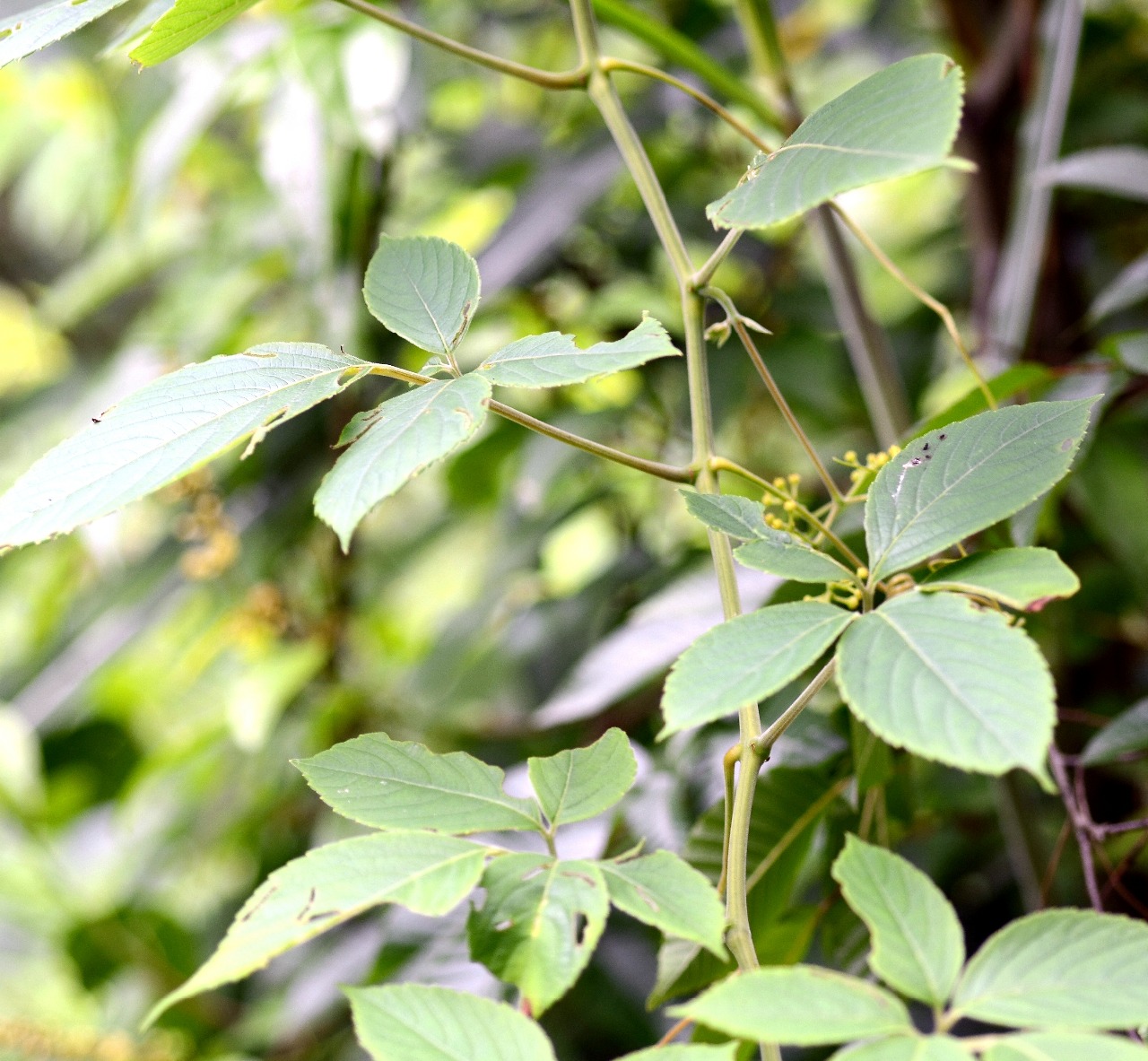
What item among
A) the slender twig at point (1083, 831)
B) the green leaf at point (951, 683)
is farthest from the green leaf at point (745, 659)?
the slender twig at point (1083, 831)

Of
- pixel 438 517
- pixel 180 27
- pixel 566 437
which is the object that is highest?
pixel 180 27

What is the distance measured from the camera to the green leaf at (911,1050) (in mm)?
177

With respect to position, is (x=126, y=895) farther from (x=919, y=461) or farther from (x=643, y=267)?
(x=919, y=461)

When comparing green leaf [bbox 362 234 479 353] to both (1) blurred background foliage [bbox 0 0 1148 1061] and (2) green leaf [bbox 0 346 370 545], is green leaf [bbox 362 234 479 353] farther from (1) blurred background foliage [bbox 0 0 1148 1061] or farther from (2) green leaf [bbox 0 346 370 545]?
(1) blurred background foliage [bbox 0 0 1148 1061]

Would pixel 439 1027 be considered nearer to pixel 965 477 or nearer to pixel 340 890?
pixel 340 890

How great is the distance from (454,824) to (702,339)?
14 centimetres

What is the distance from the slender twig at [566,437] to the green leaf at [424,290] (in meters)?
0.01

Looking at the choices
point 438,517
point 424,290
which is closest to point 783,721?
point 424,290

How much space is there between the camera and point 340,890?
0.74 feet

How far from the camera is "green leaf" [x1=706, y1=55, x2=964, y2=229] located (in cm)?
22

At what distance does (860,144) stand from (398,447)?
119mm

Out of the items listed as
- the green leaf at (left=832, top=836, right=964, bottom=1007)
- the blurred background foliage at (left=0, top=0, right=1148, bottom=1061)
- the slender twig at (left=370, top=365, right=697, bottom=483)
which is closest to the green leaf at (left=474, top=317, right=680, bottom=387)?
the slender twig at (left=370, top=365, right=697, bottom=483)

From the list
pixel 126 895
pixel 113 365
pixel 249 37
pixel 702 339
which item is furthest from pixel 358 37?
pixel 126 895

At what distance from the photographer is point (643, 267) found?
0.90 metres
